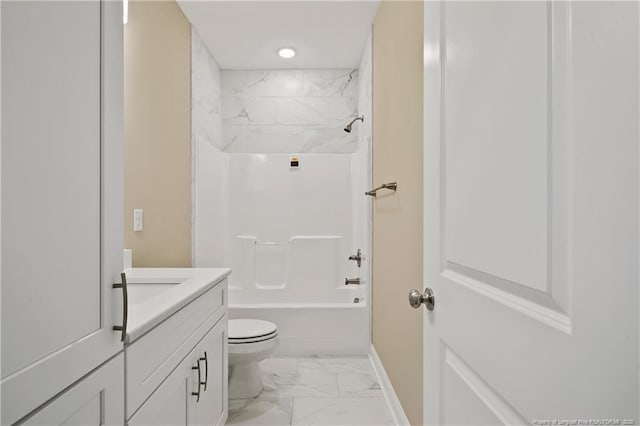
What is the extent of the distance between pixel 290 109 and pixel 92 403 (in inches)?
125

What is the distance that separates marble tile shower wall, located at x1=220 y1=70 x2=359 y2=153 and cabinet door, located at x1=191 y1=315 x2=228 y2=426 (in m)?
2.15

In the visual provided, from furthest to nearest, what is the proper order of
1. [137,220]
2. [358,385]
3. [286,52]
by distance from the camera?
[286,52] < [358,385] < [137,220]

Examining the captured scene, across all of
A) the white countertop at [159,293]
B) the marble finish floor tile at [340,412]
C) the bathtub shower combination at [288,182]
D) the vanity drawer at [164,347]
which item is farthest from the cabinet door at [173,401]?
the bathtub shower combination at [288,182]

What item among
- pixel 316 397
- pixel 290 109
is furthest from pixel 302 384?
pixel 290 109

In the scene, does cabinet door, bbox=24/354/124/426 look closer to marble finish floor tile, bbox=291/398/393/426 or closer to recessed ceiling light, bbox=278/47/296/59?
marble finish floor tile, bbox=291/398/393/426

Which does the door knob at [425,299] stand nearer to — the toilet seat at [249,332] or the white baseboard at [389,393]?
the white baseboard at [389,393]

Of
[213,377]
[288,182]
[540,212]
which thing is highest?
[288,182]

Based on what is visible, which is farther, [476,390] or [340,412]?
[340,412]

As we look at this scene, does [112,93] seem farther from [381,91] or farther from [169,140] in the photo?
[381,91]

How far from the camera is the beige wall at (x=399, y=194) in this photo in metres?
Result: 1.63

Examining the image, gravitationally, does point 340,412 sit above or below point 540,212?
below

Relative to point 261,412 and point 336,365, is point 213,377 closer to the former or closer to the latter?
point 261,412

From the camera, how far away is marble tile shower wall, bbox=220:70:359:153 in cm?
359

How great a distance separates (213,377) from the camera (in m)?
1.64
